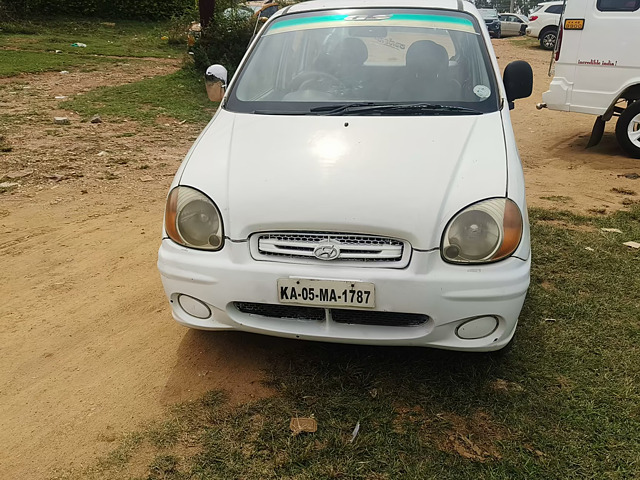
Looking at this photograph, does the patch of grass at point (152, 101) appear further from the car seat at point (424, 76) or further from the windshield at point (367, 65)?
the car seat at point (424, 76)

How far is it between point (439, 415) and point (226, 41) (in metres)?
9.60

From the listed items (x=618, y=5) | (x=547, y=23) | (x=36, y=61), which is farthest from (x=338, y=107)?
(x=547, y=23)

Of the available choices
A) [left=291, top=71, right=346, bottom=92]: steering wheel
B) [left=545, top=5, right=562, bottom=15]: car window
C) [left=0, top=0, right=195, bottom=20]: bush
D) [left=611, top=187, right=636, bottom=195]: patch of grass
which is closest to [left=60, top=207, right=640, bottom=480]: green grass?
[left=291, top=71, right=346, bottom=92]: steering wheel

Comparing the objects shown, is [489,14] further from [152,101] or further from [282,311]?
[282,311]

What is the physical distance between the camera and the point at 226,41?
1084 cm

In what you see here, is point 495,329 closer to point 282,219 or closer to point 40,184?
point 282,219

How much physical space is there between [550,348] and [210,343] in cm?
172

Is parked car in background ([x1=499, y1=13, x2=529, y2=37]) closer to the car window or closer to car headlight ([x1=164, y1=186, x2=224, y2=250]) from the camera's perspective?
the car window

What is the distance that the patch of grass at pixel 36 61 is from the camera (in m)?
11.3

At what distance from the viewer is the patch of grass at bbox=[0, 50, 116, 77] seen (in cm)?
1131

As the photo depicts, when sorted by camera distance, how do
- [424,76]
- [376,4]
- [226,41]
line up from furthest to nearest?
[226,41] < [376,4] < [424,76]

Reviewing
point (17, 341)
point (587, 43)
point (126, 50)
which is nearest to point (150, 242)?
point (17, 341)

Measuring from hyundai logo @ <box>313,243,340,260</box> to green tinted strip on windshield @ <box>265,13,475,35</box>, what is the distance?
1856mm

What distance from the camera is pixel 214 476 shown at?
7.34 feet
